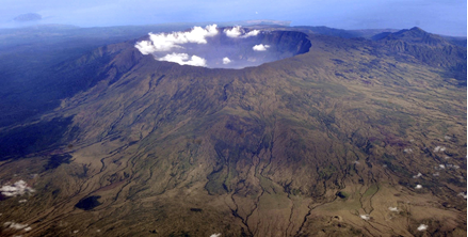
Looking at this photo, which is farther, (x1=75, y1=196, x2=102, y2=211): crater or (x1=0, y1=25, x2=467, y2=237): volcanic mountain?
(x1=75, y1=196, x2=102, y2=211): crater

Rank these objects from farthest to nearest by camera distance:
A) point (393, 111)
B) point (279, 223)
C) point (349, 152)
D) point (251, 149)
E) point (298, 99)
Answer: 1. point (298, 99)
2. point (393, 111)
3. point (251, 149)
4. point (349, 152)
5. point (279, 223)

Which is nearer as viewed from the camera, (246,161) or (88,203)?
(88,203)

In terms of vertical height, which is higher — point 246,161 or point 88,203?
point 246,161

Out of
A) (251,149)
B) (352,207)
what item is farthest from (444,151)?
(251,149)

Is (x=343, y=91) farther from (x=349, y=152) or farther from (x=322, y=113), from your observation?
Result: (x=349, y=152)

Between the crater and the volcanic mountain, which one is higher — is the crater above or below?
below

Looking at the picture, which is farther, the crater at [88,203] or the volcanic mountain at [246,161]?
the crater at [88,203]

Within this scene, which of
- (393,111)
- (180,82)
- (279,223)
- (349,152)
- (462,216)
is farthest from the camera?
(180,82)

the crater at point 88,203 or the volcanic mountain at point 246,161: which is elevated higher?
the volcanic mountain at point 246,161
